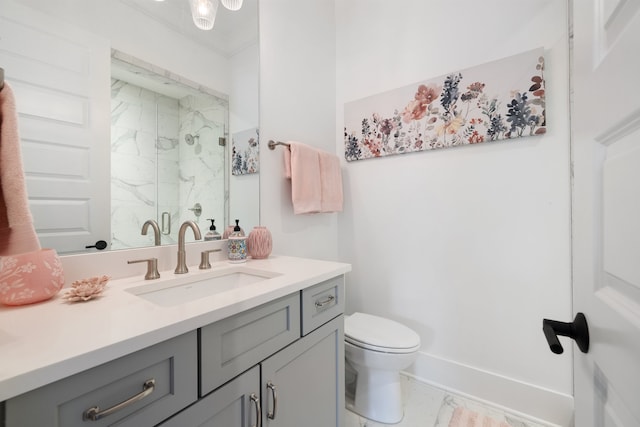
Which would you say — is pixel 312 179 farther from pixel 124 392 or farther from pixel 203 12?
pixel 124 392

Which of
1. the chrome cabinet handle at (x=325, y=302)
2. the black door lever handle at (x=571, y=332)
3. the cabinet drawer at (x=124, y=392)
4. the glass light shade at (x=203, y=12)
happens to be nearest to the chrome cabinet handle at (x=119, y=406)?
the cabinet drawer at (x=124, y=392)

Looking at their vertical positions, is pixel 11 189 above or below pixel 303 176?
below

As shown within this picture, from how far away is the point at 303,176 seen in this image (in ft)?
5.25

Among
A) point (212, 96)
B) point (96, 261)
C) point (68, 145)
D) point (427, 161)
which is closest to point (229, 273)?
point (96, 261)

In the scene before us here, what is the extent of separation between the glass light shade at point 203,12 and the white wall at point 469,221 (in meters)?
1.06

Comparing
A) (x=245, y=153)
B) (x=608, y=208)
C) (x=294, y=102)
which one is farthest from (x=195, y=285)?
(x=294, y=102)

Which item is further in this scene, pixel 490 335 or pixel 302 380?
pixel 490 335

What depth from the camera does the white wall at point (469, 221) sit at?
4.25ft

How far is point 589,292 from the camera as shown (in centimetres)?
46

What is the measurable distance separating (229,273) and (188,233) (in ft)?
0.94

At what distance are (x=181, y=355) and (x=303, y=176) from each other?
1179 mm

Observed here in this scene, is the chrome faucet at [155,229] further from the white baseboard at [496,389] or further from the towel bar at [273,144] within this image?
the white baseboard at [496,389]

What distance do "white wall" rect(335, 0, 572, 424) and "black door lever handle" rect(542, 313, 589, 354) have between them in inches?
42.0

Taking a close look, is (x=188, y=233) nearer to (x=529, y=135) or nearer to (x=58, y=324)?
(x=58, y=324)
